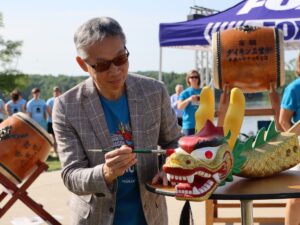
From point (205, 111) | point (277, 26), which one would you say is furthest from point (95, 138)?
point (277, 26)

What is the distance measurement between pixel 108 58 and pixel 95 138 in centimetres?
32

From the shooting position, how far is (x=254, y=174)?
6.61 ft

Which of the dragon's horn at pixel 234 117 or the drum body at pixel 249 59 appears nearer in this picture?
the dragon's horn at pixel 234 117

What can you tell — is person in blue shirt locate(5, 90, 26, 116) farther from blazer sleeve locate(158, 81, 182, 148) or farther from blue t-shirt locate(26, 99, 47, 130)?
blazer sleeve locate(158, 81, 182, 148)

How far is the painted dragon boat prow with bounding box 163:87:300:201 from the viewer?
1.74m

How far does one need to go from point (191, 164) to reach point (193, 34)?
14.3 ft

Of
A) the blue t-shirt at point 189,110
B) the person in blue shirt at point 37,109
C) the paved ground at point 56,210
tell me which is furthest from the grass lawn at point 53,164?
the blue t-shirt at point 189,110

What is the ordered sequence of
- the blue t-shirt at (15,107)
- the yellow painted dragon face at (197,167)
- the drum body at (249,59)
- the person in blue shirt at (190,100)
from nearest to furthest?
1. the yellow painted dragon face at (197,167)
2. the drum body at (249,59)
3. the person in blue shirt at (190,100)
4. the blue t-shirt at (15,107)

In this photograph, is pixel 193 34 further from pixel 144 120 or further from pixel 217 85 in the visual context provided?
pixel 144 120

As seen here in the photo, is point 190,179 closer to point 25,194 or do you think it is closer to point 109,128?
point 109,128

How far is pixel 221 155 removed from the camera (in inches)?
69.9

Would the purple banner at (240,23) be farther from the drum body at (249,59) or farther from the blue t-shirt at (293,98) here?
the drum body at (249,59)

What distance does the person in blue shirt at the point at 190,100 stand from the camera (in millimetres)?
7582

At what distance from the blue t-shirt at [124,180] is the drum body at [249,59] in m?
1.36
